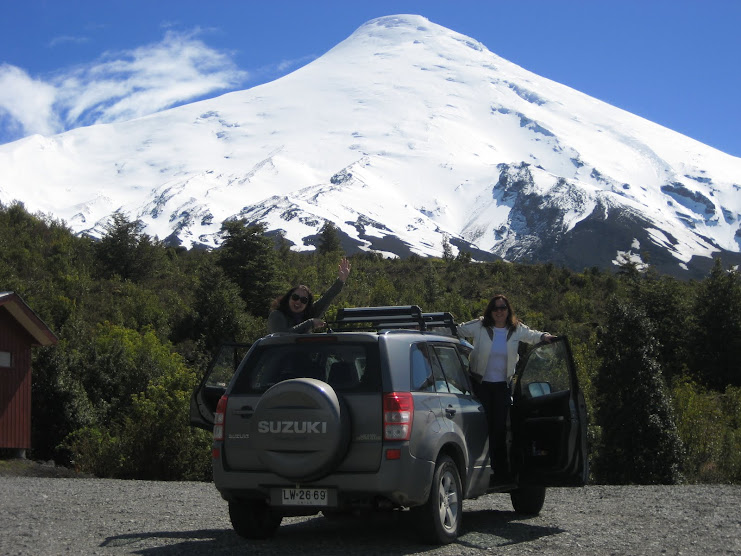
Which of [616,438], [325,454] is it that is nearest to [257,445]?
[325,454]

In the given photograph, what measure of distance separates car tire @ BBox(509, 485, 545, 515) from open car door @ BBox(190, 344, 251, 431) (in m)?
3.38

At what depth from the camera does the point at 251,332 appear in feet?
186

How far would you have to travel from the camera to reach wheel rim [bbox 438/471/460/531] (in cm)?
843

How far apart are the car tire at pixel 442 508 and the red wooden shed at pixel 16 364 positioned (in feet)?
58.7

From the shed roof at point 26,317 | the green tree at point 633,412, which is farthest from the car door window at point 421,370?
the green tree at point 633,412

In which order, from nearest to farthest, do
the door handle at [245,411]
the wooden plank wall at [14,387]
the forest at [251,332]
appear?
the door handle at [245,411] < the wooden plank wall at [14,387] < the forest at [251,332]

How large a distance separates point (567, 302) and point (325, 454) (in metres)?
69.5

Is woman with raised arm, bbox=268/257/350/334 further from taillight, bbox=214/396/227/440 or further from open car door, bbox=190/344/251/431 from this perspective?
taillight, bbox=214/396/227/440

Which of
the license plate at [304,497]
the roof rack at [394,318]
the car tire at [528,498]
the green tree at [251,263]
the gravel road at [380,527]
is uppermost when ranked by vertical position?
the green tree at [251,263]

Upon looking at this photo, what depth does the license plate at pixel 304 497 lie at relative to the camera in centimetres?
805

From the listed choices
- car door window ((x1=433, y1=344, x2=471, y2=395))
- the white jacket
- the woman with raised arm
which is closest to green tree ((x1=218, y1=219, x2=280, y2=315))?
the woman with raised arm

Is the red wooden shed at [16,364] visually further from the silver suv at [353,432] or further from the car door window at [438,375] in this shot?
the car door window at [438,375]

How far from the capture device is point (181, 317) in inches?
2410

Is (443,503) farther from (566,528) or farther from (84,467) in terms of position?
(84,467)
